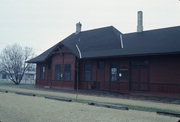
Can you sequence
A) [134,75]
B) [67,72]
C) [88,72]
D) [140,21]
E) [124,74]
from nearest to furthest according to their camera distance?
[134,75] < [124,74] < [88,72] < [140,21] < [67,72]

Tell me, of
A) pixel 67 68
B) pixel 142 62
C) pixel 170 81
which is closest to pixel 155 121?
pixel 170 81

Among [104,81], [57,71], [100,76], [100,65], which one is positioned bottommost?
[104,81]

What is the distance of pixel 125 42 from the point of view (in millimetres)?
22750

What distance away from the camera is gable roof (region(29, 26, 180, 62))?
722 inches

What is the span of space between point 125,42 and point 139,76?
196 inches

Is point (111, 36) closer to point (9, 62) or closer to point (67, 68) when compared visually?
point (67, 68)

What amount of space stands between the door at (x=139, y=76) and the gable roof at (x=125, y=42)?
113cm

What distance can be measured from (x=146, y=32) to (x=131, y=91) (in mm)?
7104

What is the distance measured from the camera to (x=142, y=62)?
18984mm

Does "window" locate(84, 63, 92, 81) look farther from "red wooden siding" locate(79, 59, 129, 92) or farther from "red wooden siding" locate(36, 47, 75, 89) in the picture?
"red wooden siding" locate(36, 47, 75, 89)

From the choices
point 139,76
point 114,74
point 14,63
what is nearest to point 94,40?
point 114,74

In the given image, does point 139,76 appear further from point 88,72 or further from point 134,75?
point 88,72

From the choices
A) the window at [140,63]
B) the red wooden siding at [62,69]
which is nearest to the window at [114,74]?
the window at [140,63]

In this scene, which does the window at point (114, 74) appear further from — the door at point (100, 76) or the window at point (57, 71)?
the window at point (57, 71)
